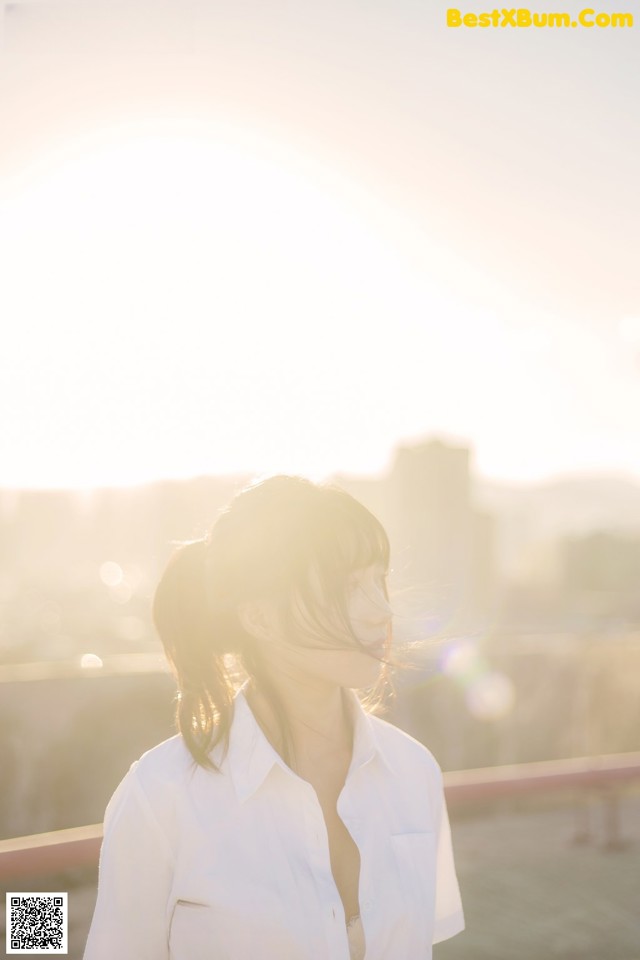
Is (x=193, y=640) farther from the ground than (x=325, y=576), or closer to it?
closer to it

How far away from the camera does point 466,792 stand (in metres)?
2.96

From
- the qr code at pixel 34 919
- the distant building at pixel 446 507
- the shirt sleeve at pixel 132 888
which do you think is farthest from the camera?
the distant building at pixel 446 507

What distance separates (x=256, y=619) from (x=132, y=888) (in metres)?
0.47

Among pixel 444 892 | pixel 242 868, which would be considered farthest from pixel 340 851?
pixel 444 892

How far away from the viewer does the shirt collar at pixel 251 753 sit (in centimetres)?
154

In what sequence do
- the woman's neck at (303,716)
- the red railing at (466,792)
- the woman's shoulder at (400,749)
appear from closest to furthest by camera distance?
the woman's neck at (303,716) → the woman's shoulder at (400,749) → the red railing at (466,792)

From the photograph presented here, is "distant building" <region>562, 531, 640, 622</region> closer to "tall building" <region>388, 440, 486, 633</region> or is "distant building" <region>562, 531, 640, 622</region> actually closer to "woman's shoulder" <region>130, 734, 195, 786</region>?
"tall building" <region>388, 440, 486, 633</region>

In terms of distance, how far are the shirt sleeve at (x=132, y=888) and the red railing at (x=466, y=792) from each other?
0.99m

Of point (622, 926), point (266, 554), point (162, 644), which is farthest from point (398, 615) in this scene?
point (622, 926)

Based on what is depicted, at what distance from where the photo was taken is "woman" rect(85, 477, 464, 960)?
145 centimetres

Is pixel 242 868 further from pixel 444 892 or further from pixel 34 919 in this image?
pixel 34 919

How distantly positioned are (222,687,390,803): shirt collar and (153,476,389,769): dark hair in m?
0.03

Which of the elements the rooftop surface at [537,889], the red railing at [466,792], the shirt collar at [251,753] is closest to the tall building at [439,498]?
the rooftop surface at [537,889]

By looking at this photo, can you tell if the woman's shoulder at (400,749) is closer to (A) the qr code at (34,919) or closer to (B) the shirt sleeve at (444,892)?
(B) the shirt sleeve at (444,892)
